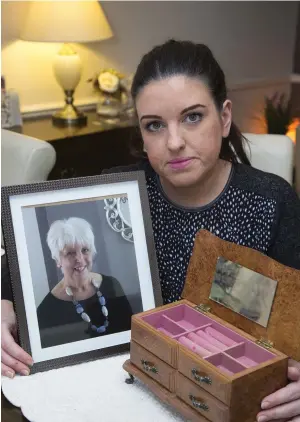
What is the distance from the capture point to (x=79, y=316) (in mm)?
973

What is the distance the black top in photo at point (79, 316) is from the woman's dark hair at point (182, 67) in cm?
39

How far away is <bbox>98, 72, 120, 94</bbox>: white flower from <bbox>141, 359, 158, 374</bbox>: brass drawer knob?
2.15 meters

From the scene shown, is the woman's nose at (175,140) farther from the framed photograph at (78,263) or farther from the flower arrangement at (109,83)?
the flower arrangement at (109,83)

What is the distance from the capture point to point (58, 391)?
0.91 meters

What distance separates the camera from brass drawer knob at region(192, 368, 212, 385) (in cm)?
78

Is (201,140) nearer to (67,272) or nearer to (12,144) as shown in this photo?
(67,272)

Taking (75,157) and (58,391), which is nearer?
(58,391)

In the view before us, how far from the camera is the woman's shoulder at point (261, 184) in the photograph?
3.90 ft

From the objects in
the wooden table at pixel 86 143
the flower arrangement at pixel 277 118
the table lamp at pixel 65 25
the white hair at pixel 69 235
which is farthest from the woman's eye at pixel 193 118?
the flower arrangement at pixel 277 118

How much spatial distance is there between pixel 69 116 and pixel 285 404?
2159 millimetres

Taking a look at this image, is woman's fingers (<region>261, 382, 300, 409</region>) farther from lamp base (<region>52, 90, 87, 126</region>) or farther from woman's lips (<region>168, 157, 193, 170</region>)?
lamp base (<region>52, 90, 87, 126</region>)

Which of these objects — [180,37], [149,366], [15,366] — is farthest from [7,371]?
[180,37]

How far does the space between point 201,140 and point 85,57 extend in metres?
2.13

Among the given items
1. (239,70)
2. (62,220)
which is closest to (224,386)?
(62,220)
